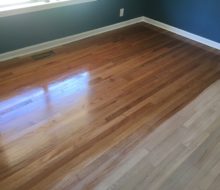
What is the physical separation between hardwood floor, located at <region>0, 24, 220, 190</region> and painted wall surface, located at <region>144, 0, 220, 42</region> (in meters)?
0.45

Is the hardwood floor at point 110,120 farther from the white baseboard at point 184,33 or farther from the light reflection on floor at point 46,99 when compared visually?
the white baseboard at point 184,33

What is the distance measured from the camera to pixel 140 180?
1.40m

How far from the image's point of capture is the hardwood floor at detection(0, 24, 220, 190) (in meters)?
1.42

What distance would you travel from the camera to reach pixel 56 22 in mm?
2758

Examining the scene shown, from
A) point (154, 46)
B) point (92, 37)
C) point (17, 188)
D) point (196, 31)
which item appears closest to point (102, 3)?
point (92, 37)

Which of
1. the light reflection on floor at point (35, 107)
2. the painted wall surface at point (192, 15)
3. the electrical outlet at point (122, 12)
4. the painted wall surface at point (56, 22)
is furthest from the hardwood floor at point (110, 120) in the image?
the electrical outlet at point (122, 12)

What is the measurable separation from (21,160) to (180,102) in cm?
147

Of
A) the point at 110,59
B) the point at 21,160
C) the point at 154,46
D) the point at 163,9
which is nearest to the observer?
the point at 21,160

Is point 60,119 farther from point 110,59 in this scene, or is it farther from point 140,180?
point 110,59

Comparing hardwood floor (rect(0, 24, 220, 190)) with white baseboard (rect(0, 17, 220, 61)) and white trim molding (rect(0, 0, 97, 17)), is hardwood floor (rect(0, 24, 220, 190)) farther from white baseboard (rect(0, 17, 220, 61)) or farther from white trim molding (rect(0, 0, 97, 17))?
white trim molding (rect(0, 0, 97, 17))

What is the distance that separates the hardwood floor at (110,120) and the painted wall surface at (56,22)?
24 cm

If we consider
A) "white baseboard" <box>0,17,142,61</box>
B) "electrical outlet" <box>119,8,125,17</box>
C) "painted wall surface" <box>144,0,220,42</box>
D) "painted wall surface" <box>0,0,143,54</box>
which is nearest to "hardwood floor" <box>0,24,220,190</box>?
"white baseboard" <box>0,17,142,61</box>

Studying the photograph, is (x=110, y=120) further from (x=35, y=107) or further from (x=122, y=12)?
(x=122, y=12)

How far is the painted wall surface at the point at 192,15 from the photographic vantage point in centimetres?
294
